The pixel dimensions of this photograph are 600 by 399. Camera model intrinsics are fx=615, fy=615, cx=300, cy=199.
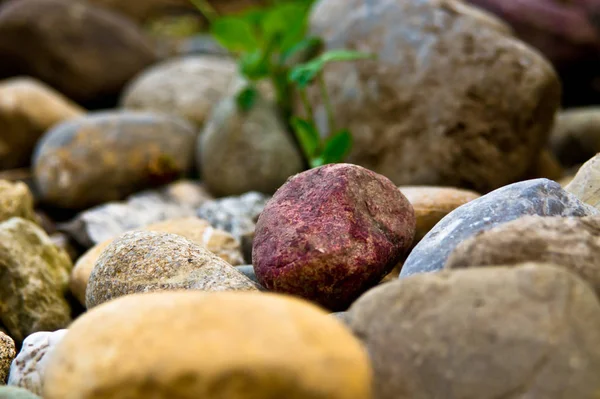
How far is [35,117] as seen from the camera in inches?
185

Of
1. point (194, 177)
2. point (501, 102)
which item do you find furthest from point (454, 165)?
point (194, 177)

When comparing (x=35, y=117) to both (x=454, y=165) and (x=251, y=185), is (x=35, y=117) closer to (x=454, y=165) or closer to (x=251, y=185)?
(x=251, y=185)

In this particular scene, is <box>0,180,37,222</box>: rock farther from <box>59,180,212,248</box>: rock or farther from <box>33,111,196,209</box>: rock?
<box>33,111,196,209</box>: rock

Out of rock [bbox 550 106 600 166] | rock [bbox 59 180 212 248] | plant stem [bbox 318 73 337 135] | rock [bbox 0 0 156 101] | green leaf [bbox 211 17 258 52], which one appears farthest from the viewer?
rock [bbox 0 0 156 101]

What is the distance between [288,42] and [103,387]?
3.09m

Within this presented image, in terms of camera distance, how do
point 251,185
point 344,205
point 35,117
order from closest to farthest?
point 344,205 < point 251,185 < point 35,117

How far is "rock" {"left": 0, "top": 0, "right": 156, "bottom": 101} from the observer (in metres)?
5.43

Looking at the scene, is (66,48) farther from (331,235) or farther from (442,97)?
(331,235)

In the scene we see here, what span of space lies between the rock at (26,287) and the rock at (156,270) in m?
0.58

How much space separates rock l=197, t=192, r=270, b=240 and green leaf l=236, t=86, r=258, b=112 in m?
0.78

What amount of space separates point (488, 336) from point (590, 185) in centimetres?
105

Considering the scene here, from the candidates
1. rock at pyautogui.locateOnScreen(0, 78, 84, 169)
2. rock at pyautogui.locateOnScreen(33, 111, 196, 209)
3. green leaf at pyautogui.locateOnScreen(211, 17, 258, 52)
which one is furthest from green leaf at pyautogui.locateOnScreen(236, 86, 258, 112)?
rock at pyautogui.locateOnScreen(0, 78, 84, 169)

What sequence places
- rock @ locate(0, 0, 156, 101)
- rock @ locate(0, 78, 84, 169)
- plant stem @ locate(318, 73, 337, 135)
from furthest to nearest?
rock @ locate(0, 0, 156, 101)
rock @ locate(0, 78, 84, 169)
plant stem @ locate(318, 73, 337, 135)

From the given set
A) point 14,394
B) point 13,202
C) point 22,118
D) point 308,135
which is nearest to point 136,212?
point 13,202
